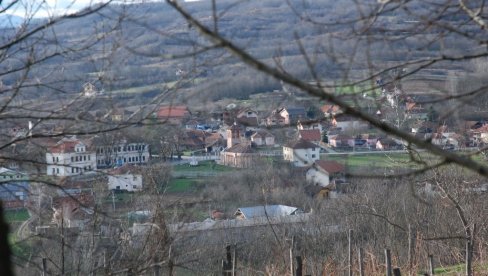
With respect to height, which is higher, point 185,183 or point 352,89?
point 352,89

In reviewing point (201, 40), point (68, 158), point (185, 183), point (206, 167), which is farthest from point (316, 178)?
point (201, 40)

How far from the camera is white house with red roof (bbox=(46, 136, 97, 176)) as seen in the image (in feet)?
15.7

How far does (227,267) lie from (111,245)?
3.85ft

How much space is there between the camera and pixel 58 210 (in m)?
6.84

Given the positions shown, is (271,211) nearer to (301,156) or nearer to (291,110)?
(291,110)

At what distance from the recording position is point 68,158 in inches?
209

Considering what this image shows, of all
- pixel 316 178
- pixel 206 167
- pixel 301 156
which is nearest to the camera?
pixel 301 156

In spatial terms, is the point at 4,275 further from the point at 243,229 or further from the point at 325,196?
the point at 325,196

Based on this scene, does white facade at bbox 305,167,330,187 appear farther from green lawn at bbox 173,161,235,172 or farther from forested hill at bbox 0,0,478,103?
forested hill at bbox 0,0,478,103

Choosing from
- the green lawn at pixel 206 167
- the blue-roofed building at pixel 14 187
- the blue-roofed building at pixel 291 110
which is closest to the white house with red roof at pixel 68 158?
the blue-roofed building at pixel 14 187

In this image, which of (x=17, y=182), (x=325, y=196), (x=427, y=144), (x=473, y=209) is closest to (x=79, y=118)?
(x=17, y=182)

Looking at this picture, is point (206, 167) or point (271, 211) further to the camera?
point (206, 167)

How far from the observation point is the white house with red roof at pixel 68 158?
189 inches

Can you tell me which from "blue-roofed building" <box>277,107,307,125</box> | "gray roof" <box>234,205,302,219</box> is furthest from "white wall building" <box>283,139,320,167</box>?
"gray roof" <box>234,205,302,219</box>
